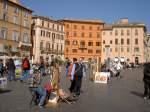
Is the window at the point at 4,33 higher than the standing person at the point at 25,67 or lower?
higher

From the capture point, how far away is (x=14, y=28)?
70.4m

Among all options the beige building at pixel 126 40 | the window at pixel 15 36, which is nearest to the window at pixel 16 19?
the window at pixel 15 36

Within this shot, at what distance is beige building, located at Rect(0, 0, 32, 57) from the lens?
65.8 meters

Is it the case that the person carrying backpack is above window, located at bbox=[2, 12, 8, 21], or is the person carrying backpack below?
below

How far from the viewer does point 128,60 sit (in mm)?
111000

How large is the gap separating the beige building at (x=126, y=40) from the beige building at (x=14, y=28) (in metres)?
40.7

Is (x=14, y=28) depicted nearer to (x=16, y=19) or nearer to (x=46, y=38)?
(x=16, y=19)

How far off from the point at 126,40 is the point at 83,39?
14612mm

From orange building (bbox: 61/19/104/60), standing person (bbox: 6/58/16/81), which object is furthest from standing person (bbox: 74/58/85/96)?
orange building (bbox: 61/19/104/60)

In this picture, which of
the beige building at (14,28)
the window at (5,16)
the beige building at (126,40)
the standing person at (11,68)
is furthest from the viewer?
the beige building at (126,40)

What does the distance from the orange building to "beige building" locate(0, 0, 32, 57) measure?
107 ft

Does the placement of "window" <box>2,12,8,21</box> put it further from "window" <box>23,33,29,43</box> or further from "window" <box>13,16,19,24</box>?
"window" <box>23,33,29,43</box>

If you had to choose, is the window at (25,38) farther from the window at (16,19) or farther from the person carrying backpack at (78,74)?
the person carrying backpack at (78,74)

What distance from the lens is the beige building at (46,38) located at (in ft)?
281
